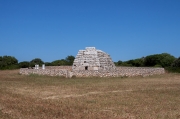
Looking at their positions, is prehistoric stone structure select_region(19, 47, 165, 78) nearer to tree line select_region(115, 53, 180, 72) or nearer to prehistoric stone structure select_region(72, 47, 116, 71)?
prehistoric stone structure select_region(72, 47, 116, 71)

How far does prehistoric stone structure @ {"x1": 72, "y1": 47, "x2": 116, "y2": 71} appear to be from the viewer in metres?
27.9

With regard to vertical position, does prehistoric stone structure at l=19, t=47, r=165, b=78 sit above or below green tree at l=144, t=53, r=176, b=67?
below

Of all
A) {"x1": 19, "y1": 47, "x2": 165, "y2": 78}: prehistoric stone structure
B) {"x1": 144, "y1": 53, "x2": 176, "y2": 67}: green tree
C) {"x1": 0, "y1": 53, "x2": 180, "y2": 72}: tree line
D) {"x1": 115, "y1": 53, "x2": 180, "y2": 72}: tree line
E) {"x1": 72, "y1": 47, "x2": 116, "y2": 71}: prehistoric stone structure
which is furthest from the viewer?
{"x1": 115, "y1": 53, "x2": 180, "y2": 72}: tree line

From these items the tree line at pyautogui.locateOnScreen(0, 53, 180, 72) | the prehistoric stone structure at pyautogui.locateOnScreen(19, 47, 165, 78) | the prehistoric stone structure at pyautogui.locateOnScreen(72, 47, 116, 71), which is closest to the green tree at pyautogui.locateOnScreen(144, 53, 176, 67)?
the tree line at pyautogui.locateOnScreen(0, 53, 180, 72)

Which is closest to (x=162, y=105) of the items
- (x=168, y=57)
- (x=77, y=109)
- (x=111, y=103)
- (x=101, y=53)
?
(x=111, y=103)

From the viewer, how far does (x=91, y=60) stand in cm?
2805

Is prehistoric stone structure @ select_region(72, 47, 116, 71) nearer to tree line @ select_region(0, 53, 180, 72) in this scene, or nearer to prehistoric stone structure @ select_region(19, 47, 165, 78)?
prehistoric stone structure @ select_region(19, 47, 165, 78)

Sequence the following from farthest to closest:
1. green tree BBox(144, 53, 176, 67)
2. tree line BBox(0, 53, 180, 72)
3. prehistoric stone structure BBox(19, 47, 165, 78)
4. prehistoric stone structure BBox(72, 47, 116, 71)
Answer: green tree BBox(144, 53, 176, 67)
tree line BBox(0, 53, 180, 72)
prehistoric stone structure BBox(72, 47, 116, 71)
prehistoric stone structure BBox(19, 47, 165, 78)

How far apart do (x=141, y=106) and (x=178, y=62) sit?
106ft

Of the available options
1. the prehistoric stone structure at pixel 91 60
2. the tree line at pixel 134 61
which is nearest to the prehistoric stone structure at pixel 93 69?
the prehistoric stone structure at pixel 91 60

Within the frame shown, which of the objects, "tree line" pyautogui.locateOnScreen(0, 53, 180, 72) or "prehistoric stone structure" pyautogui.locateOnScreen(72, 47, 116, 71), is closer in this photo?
"prehistoric stone structure" pyautogui.locateOnScreen(72, 47, 116, 71)

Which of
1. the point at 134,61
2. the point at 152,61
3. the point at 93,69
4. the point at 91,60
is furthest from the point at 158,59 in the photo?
the point at 93,69

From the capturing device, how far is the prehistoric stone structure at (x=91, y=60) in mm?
27875

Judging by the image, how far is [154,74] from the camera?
26.9 metres
